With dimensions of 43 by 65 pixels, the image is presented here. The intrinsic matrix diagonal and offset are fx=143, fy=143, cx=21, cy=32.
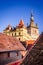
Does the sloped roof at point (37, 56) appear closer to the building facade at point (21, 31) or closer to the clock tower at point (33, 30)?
the building facade at point (21, 31)

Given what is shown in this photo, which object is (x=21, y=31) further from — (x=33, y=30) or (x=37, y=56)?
(x=37, y=56)

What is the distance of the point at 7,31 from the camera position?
249 feet

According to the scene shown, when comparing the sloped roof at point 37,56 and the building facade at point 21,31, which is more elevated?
the building facade at point 21,31

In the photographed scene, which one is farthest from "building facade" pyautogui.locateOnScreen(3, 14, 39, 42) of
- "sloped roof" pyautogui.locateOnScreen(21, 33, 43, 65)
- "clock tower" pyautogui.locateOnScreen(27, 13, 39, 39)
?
"sloped roof" pyautogui.locateOnScreen(21, 33, 43, 65)

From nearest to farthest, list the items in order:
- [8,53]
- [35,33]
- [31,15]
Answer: [8,53], [35,33], [31,15]

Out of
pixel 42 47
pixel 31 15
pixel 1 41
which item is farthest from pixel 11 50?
pixel 31 15

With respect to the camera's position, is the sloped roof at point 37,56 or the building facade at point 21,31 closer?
the sloped roof at point 37,56

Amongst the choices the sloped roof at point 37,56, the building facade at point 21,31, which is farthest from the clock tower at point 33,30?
the sloped roof at point 37,56

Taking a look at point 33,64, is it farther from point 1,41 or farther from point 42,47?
point 1,41

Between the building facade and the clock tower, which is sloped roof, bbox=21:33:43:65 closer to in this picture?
the building facade

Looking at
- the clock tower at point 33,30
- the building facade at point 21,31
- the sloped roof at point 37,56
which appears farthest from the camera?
the clock tower at point 33,30

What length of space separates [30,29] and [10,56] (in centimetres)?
7285

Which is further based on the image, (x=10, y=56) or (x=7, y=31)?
(x=7, y=31)

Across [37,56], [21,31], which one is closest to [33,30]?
[21,31]
